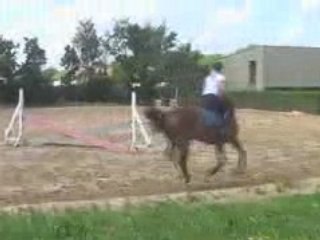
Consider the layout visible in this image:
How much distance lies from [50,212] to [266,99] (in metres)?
45.2

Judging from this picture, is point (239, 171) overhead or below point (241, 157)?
below

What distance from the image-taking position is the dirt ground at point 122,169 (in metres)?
14.9

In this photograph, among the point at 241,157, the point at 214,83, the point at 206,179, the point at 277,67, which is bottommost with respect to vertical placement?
the point at 206,179

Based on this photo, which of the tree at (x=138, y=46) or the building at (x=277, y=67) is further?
the building at (x=277, y=67)

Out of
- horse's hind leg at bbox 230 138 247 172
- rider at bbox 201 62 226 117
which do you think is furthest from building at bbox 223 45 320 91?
rider at bbox 201 62 226 117

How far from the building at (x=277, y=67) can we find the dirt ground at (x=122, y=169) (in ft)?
175

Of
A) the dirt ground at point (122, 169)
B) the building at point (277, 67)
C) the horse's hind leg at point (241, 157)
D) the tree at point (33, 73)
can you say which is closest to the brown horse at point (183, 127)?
the dirt ground at point (122, 169)

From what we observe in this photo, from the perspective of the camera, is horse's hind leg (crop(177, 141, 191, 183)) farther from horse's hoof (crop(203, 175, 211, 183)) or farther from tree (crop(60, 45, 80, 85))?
tree (crop(60, 45, 80, 85))

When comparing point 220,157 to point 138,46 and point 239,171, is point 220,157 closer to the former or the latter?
point 239,171


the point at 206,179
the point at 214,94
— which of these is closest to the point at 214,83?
the point at 214,94

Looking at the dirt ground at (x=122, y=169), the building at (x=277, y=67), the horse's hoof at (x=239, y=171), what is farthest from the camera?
the building at (x=277, y=67)

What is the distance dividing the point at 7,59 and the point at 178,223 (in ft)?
185

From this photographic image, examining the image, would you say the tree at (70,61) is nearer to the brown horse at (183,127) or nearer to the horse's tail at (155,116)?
the brown horse at (183,127)

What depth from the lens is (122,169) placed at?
1789 centimetres
